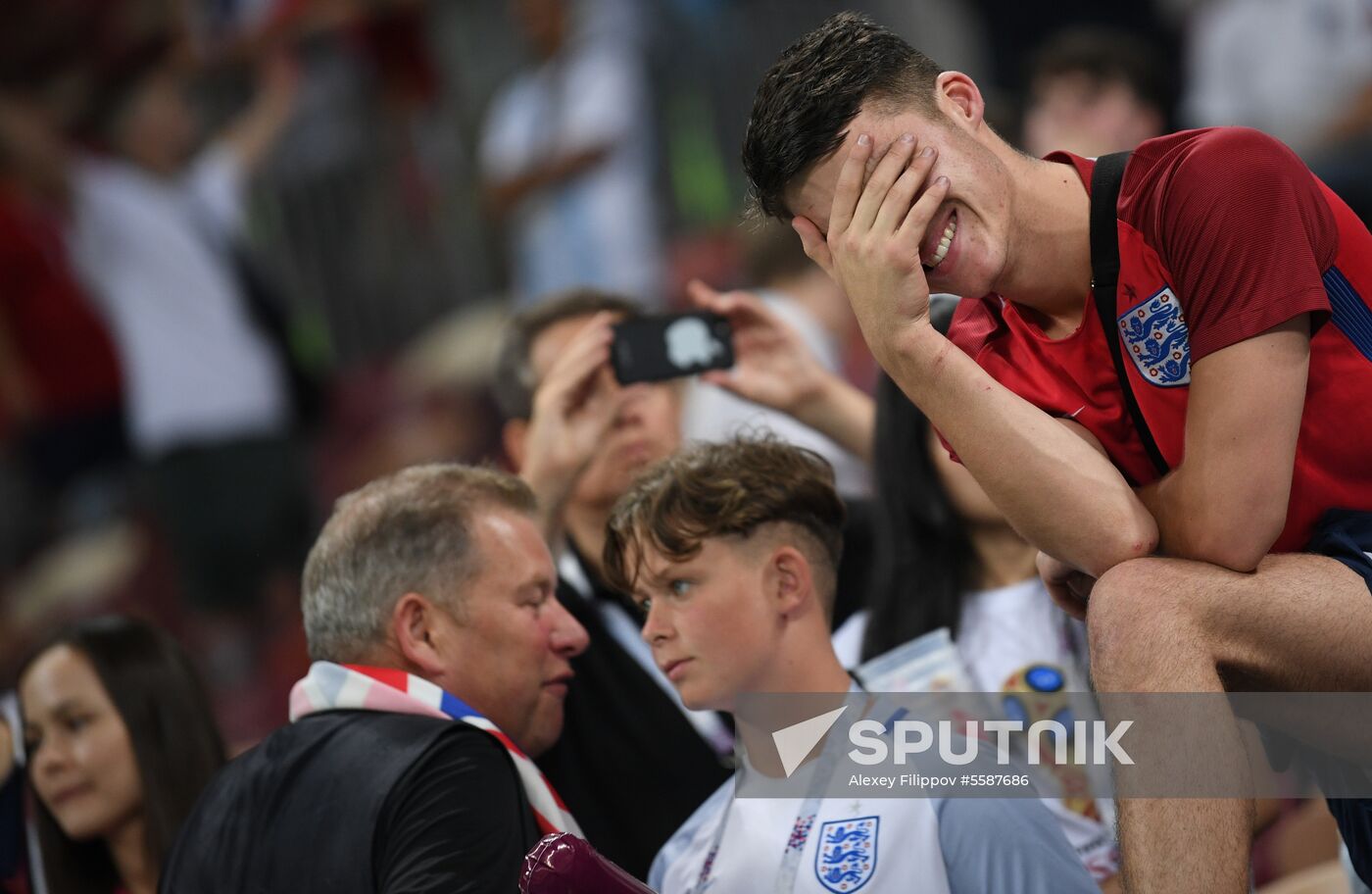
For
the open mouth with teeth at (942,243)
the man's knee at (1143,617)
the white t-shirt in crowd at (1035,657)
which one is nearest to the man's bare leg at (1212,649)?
the man's knee at (1143,617)

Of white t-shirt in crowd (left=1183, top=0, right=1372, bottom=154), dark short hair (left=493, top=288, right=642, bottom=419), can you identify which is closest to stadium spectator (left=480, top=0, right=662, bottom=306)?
white t-shirt in crowd (left=1183, top=0, right=1372, bottom=154)

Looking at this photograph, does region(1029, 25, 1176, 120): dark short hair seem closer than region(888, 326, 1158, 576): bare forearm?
No

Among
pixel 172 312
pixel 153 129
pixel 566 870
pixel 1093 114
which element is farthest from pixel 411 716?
pixel 153 129

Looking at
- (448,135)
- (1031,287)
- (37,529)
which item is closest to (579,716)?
→ (1031,287)

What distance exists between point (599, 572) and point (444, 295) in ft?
16.6

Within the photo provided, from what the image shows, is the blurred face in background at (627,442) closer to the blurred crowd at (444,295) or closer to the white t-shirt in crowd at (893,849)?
the blurred crowd at (444,295)

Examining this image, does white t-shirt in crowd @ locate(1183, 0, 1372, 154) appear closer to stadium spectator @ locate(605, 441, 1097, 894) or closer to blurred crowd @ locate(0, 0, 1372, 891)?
blurred crowd @ locate(0, 0, 1372, 891)

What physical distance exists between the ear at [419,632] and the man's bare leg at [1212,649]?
1121mm

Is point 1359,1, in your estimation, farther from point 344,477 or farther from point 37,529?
point 37,529

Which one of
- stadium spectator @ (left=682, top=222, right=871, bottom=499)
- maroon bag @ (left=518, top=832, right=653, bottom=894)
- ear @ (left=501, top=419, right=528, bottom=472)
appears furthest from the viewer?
stadium spectator @ (left=682, top=222, right=871, bottom=499)

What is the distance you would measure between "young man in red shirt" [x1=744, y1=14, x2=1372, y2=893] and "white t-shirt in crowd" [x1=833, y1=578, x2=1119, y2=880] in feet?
2.54

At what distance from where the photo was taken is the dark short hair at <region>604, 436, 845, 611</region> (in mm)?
2590

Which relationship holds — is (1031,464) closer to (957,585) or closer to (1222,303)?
(1222,303)

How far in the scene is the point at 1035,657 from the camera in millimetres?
3014
